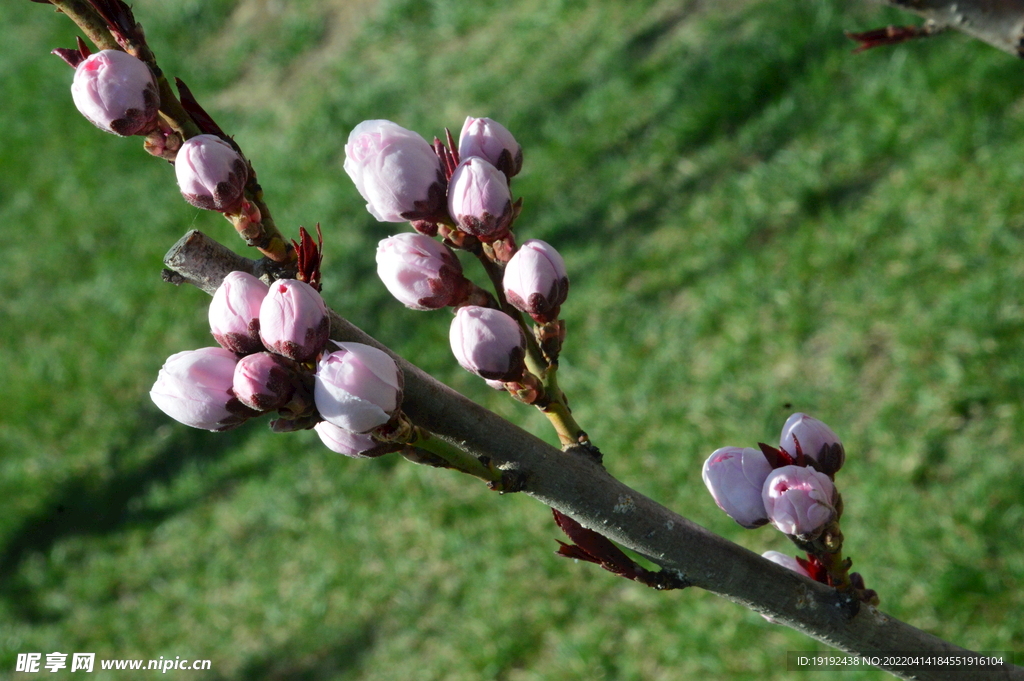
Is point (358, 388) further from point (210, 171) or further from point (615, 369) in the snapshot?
point (615, 369)

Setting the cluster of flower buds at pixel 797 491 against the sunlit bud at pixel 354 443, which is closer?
the sunlit bud at pixel 354 443

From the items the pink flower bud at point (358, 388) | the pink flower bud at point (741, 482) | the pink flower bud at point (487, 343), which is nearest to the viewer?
the pink flower bud at point (358, 388)

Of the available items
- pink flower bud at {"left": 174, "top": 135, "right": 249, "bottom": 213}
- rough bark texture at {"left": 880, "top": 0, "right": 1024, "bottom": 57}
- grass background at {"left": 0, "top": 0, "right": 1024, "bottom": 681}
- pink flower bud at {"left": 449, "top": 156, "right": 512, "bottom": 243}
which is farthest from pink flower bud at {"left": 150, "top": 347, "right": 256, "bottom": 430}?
grass background at {"left": 0, "top": 0, "right": 1024, "bottom": 681}

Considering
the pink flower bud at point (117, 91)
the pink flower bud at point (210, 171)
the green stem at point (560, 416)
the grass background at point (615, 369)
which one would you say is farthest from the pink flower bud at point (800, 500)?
the grass background at point (615, 369)

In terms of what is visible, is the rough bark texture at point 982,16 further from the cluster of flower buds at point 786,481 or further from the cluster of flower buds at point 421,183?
the cluster of flower buds at point 421,183

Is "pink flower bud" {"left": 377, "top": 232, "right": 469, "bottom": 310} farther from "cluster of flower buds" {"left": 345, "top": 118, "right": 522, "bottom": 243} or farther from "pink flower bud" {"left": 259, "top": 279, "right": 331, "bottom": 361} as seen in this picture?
"pink flower bud" {"left": 259, "top": 279, "right": 331, "bottom": 361}

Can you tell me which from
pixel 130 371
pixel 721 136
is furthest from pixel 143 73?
pixel 130 371

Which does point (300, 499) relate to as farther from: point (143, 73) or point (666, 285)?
point (143, 73)
